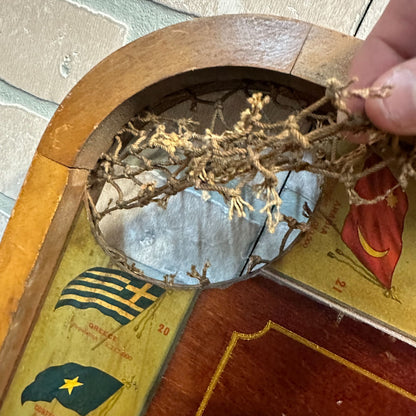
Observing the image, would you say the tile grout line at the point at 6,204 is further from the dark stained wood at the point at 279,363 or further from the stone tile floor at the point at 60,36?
the dark stained wood at the point at 279,363

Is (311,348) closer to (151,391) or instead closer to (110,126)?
(151,391)

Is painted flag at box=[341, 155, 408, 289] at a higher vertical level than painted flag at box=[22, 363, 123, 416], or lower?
higher

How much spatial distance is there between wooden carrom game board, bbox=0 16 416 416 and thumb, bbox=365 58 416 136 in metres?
0.10

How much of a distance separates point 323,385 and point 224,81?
27 cm

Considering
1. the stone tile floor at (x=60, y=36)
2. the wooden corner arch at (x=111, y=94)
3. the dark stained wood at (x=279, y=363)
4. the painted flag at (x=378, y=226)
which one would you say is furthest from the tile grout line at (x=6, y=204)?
the painted flag at (x=378, y=226)

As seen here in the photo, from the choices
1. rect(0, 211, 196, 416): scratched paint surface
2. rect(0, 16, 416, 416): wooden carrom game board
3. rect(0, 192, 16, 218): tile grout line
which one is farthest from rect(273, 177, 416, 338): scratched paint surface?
rect(0, 192, 16, 218): tile grout line

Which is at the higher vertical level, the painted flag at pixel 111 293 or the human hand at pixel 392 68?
the human hand at pixel 392 68

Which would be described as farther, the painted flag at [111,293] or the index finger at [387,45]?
the painted flag at [111,293]

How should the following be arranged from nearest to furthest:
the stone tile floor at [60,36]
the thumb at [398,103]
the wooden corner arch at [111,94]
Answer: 1. the thumb at [398,103]
2. the wooden corner arch at [111,94]
3. the stone tile floor at [60,36]

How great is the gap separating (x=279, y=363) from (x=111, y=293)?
0.53 feet

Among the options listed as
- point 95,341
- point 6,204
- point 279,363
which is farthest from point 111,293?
point 6,204

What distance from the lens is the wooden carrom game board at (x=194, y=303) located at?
0.38 m

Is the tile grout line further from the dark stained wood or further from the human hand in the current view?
the human hand

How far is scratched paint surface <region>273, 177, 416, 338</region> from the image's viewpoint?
15.0 inches
